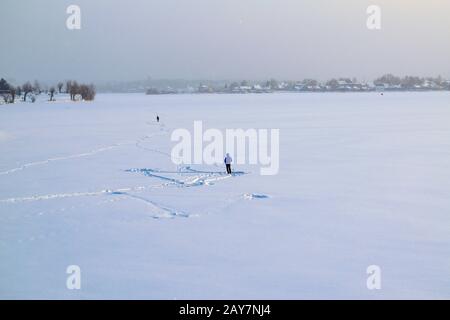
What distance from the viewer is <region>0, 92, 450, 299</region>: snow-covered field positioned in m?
6.12

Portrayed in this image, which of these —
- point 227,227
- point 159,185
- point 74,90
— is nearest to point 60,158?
point 159,185

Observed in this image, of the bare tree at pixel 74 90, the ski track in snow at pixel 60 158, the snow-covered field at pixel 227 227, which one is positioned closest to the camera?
the snow-covered field at pixel 227 227

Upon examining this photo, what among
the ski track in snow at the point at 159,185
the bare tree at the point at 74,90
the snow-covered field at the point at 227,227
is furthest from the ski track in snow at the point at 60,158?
the bare tree at the point at 74,90

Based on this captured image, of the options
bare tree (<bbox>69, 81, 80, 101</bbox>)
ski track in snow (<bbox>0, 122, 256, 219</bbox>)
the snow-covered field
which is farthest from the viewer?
bare tree (<bbox>69, 81, 80, 101</bbox>)

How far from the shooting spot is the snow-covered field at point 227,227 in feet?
20.1

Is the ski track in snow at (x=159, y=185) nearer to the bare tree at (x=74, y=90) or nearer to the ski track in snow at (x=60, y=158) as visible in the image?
the ski track in snow at (x=60, y=158)

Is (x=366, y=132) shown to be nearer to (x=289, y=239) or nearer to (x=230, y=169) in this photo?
(x=230, y=169)

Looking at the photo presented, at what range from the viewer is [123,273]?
645 centimetres

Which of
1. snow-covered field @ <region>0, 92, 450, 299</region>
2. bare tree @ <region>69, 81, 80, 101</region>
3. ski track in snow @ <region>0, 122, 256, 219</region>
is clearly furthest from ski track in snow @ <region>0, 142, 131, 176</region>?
bare tree @ <region>69, 81, 80, 101</region>

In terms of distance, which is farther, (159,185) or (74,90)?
(74,90)

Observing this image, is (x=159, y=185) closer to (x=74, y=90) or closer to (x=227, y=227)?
(x=227, y=227)

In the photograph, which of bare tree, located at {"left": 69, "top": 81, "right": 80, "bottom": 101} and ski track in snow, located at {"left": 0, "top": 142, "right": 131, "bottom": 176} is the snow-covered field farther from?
bare tree, located at {"left": 69, "top": 81, "right": 80, "bottom": 101}

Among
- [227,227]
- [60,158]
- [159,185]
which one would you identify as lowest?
[227,227]

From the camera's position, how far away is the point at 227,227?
848 cm
